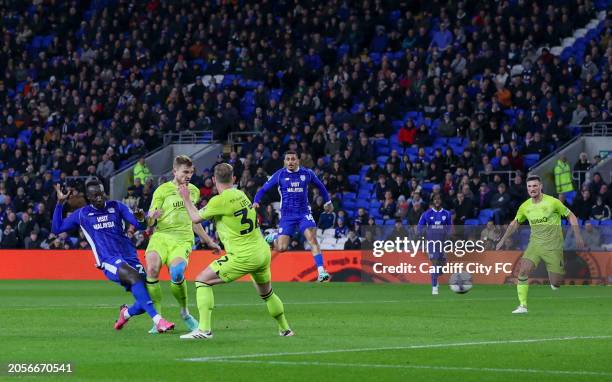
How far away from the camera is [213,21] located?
47.1m

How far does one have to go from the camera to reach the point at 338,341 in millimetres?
14695

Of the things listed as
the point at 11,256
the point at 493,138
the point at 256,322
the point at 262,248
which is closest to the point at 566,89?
the point at 493,138

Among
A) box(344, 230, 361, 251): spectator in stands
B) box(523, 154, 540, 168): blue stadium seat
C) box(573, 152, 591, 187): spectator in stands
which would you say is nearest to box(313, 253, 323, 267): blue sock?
box(344, 230, 361, 251): spectator in stands

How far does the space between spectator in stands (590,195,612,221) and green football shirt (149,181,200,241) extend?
55.8 feet

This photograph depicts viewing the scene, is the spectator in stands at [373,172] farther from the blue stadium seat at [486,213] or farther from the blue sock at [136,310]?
the blue sock at [136,310]

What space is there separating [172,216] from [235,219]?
2904 millimetres

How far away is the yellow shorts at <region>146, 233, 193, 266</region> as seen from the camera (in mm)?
17109

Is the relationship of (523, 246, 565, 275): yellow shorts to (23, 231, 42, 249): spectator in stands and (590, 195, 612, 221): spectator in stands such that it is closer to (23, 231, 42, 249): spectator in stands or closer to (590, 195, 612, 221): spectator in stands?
(590, 195, 612, 221): spectator in stands

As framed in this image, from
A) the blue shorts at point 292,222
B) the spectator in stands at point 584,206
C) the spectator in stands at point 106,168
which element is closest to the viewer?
the blue shorts at point 292,222

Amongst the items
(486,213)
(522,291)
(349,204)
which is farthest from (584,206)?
(522,291)

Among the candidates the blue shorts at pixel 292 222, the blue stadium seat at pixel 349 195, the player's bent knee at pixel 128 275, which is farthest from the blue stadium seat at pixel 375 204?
the player's bent knee at pixel 128 275

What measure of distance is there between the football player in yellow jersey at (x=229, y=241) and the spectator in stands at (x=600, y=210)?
1868cm

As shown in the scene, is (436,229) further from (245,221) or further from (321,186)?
(245,221)

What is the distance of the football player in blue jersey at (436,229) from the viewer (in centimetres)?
2831
